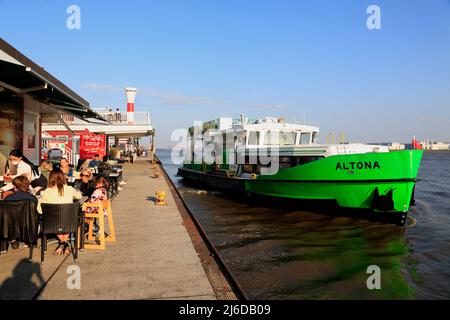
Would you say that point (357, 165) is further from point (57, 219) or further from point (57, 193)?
point (57, 219)

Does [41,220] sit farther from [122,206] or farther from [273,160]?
[273,160]

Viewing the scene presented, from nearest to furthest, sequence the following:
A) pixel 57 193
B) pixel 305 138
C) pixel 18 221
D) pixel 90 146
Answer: pixel 18 221
pixel 57 193
pixel 305 138
pixel 90 146

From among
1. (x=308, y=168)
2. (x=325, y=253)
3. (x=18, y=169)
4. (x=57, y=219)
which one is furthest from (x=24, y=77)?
(x=308, y=168)

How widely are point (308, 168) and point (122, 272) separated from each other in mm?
8077

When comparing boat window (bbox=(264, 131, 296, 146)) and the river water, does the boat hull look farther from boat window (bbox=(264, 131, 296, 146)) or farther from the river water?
boat window (bbox=(264, 131, 296, 146))

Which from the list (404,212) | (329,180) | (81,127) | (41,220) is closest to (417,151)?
(404,212)

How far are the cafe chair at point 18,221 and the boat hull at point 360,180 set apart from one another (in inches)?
343

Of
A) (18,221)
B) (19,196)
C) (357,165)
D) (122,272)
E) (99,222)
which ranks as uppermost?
(357,165)

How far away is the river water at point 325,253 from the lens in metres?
6.19

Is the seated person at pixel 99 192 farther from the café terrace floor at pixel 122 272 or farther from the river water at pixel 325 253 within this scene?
the river water at pixel 325 253

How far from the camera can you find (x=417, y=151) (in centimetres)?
1042

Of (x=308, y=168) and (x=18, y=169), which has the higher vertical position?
(x=18, y=169)

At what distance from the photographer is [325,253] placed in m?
8.33

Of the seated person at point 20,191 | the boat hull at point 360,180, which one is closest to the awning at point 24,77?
the seated person at point 20,191
